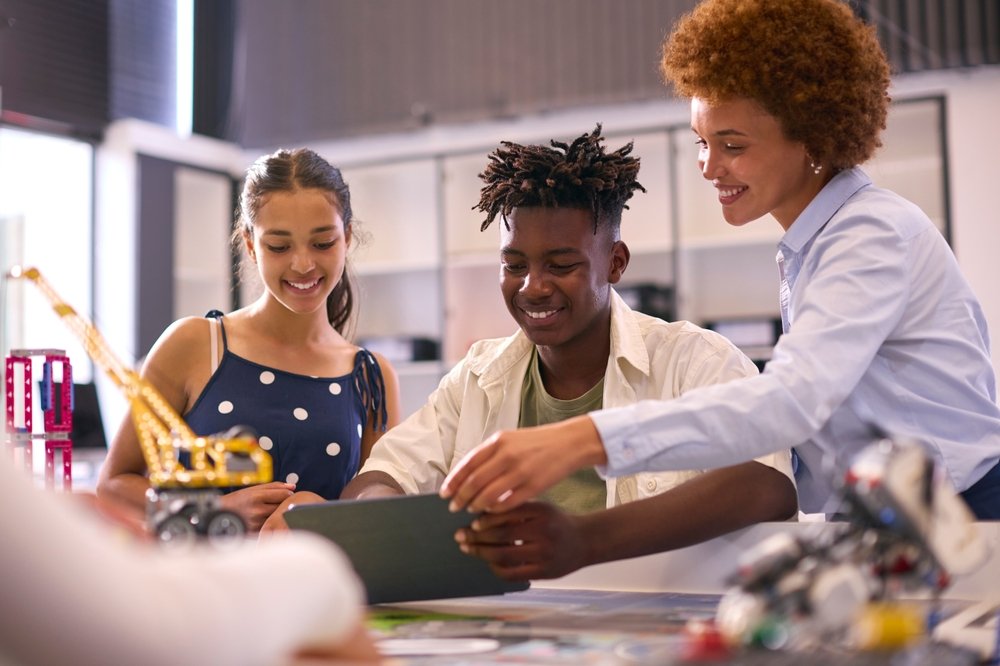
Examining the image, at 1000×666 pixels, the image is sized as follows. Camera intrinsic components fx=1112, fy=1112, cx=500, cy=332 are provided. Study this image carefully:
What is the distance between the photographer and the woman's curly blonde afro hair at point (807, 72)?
1461mm

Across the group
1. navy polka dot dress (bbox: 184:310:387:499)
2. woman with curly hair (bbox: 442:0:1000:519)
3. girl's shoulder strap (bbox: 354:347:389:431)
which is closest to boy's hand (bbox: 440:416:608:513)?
woman with curly hair (bbox: 442:0:1000:519)

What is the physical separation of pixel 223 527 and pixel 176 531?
4 cm

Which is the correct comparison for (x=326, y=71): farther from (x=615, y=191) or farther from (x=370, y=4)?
(x=615, y=191)

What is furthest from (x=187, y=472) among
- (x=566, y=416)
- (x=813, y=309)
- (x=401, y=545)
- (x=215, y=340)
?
(x=215, y=340)

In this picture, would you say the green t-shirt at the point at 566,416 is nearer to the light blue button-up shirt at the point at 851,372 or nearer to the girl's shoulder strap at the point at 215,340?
the light blue button-up shirt at the point at 851,372

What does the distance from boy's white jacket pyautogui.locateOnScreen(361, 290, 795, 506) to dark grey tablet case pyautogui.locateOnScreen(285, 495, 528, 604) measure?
0.47m

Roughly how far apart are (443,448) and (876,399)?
76 cm

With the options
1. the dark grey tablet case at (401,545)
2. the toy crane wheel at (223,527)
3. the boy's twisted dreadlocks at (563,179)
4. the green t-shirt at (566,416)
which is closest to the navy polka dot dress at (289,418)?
the green t-shirt at (566,416)

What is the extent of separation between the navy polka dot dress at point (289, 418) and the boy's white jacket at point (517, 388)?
0.23m

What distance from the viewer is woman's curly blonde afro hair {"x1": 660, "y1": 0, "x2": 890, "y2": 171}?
1461 millimetres

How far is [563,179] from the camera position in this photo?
1.82m

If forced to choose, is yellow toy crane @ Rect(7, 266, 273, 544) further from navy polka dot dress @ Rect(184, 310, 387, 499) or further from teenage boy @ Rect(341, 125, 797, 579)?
navy polka dot dress @ Rect(184, 310, 387, 499)

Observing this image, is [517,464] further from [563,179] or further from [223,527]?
[563,179]

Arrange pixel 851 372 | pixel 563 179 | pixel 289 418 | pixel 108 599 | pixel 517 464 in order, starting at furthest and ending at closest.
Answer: pixel 289 418
pixel 563 179
pixel 851 372
pixel 517 464
pixel 108 599
